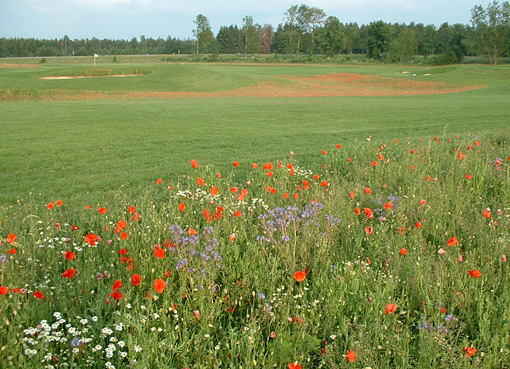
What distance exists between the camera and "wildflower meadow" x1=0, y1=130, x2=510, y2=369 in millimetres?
2541

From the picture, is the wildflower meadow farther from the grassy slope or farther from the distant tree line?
the distant tree line

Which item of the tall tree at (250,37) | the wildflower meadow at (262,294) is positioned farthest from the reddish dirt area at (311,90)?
the tall tree at (250,37)

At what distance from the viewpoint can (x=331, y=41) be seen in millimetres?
91750

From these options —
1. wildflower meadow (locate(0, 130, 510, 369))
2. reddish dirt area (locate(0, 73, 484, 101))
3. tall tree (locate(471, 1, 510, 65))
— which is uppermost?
tall tree (locate(471, 1, 510, 65))

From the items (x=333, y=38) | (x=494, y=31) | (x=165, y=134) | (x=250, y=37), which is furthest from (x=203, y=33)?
(x=165, y=134)

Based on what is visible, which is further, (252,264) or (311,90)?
(311,90)

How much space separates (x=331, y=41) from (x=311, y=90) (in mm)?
65684

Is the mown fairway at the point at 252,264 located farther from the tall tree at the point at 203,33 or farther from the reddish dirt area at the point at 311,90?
the tall tree at the point at 203,33

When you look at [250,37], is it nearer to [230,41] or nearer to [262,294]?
[230,41]

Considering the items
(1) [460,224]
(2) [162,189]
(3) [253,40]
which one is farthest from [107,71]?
(3) [253,40]

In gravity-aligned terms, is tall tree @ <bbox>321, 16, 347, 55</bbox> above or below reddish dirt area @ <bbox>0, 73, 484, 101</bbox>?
above

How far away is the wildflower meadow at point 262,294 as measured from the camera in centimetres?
254

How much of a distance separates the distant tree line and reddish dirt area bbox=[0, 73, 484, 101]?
118 ft

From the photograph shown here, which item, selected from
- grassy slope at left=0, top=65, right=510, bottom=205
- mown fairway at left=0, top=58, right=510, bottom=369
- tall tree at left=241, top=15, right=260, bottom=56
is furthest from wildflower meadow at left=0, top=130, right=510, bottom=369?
tall tree at left=241, top=15, right=260, bottom=56
